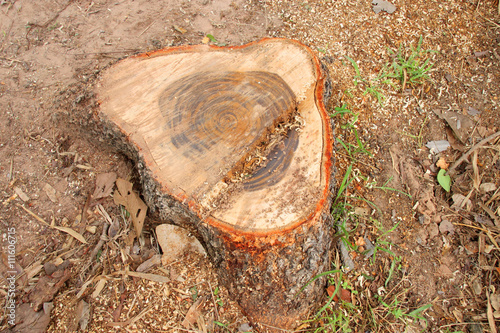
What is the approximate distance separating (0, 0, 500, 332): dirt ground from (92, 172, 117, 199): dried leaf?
2.0 inches

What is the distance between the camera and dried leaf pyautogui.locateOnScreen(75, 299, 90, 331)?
1.85m

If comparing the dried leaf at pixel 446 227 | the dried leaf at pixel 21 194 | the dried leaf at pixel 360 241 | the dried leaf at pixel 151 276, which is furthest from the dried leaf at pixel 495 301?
the dried leaf at pixel 21 194

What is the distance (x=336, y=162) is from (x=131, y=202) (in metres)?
1.42

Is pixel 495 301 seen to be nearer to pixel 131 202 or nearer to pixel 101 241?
pixel 131 202

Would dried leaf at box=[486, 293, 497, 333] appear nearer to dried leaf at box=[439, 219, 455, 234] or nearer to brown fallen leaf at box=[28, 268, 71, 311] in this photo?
dried leaf at box=[439, 219, 455, 234]

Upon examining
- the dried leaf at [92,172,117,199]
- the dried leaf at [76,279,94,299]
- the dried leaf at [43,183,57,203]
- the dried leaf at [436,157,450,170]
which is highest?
the dried leaf at [43,183,57,203]

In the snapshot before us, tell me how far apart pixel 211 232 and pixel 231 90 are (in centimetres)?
81

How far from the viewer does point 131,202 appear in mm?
2123

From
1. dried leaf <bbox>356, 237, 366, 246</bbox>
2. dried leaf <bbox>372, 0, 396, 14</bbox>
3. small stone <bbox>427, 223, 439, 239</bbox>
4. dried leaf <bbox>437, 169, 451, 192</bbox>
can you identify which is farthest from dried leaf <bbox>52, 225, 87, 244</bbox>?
dried leaf <bbox>372, 0, 396, 14</bbox>

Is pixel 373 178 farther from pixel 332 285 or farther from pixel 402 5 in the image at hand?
pixel 402 5

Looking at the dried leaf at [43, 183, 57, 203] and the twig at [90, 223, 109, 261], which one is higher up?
the dried leaf at [43, 183, 57, 203]

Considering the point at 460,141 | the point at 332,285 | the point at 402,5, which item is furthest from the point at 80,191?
the point at 402,5

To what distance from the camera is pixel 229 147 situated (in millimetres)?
1750

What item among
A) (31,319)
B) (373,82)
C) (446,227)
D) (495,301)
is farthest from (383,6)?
(31,319)
